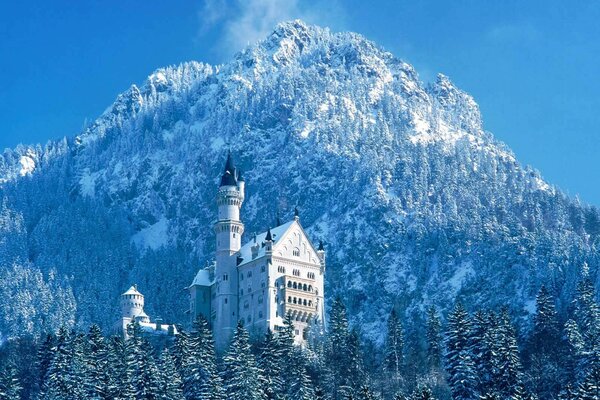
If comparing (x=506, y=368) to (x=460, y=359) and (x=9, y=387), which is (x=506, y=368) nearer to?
(x=460, y=359)

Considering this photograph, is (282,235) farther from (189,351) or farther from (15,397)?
(15,397)

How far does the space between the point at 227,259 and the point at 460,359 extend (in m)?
68.7

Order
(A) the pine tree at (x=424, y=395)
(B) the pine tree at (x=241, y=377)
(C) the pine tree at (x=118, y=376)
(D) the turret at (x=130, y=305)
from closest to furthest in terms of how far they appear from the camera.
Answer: (A) the pine tree at (x=424, y=395) → (C) the pine tree at (x=118, y=376) → (B) the pine tree at (x=241, y=377) → (D) the turret at (x=130, y=305)

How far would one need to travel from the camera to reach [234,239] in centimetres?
17962

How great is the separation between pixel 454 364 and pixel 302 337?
54253mm

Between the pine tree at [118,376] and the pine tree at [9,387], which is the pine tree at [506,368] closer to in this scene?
the pine tree at [118,376]

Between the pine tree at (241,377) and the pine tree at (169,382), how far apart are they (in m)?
4.77

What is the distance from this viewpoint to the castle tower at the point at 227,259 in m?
173

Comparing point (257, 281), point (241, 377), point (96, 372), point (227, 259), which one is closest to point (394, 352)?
point (241, 377)

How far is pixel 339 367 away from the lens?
135 meters

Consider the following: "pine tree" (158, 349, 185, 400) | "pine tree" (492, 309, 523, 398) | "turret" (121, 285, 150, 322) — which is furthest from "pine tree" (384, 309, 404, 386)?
"turret" (121, 285, 150, 322)

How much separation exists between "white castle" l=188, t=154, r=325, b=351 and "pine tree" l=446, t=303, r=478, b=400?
45447 mm

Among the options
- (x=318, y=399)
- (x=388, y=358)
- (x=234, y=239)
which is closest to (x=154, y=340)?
(x=234, y=239)

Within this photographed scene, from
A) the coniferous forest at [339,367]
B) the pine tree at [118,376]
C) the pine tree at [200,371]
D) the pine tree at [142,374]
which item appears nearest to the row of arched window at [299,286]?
the coniferous forest at [339,367]
